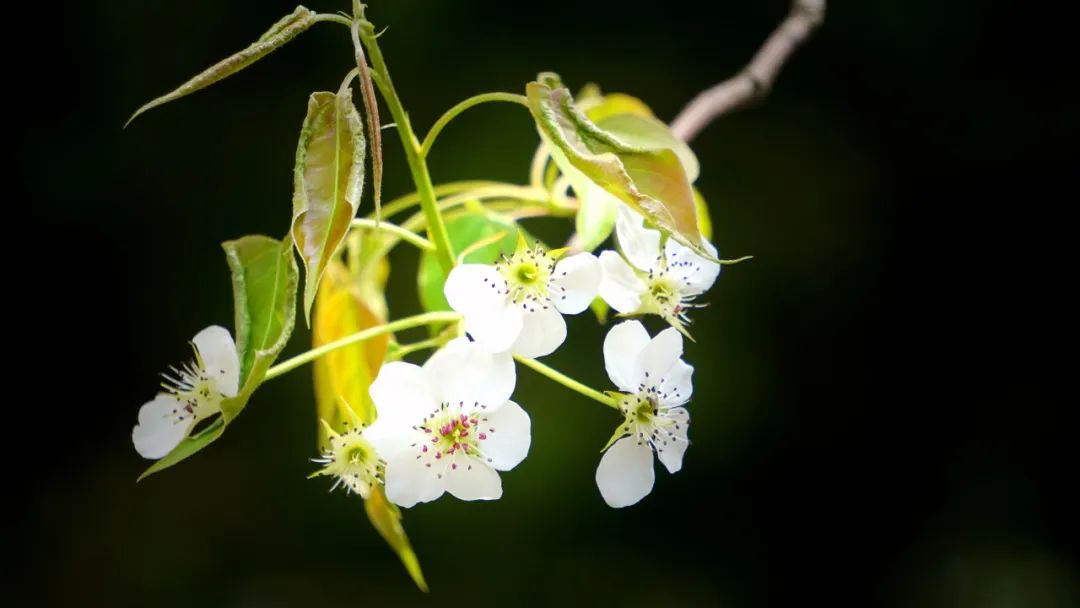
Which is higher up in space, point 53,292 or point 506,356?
point 53,292

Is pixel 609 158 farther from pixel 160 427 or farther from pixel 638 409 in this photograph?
pixel 160 427

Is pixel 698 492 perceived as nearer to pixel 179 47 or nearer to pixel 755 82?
pixel 755 82

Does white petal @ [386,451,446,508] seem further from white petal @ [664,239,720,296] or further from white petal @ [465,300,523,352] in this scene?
white petal @ [664,239,720,296]

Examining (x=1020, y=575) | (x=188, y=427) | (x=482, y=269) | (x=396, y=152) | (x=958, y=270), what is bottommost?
(x=188, y=427)

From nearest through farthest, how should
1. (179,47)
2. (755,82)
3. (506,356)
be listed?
(506,356)
(755,82)
(179,47)

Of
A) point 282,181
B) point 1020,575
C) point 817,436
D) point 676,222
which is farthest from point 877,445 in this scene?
point 676,222

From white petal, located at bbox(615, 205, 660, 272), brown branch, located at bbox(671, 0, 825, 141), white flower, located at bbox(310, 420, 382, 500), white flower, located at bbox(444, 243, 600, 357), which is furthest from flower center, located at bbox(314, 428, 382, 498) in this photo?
brown branch, located at bbox(671, 0, 825, 141)

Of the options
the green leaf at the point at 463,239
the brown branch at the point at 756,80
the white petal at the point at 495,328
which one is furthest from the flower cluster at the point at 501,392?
the brown branch at the point at 756,80

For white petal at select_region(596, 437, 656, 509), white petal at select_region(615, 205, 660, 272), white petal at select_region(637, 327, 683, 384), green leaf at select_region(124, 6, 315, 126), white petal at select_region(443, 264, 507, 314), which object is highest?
white petal at select_region(615, 205, 660, 272)
